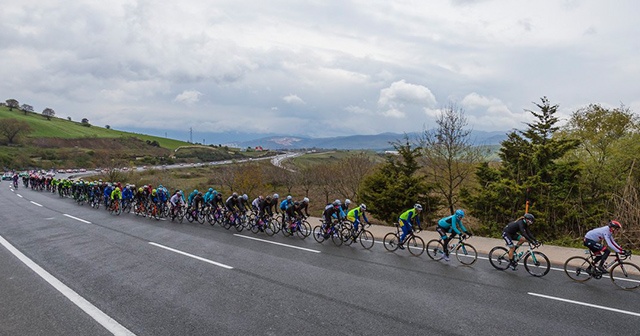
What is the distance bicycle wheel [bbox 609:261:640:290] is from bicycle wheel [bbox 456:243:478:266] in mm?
3294

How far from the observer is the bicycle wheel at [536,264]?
34.0 ft

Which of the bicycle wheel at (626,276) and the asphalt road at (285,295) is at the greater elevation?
the bicycle wheel at (626,276)

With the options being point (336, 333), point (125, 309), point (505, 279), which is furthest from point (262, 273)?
point (505, 279)

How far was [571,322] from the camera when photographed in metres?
7.00

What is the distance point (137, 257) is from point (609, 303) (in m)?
12.3

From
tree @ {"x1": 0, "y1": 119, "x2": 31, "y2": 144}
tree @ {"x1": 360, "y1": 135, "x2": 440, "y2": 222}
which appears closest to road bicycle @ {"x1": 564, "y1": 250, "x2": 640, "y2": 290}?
tree @ {"x1": 360, "y1": 135, "x2": 440, "y2": 222}

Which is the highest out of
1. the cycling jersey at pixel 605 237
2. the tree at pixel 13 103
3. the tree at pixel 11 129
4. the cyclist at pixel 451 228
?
the tree at pixel 13 103

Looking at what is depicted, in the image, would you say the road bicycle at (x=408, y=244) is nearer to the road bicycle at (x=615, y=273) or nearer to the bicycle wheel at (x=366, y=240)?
the bicycle wheel at (x=366, y=240)

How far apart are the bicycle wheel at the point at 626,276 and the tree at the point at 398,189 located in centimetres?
1156

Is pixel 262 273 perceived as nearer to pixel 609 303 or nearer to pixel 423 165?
pixel 609 303

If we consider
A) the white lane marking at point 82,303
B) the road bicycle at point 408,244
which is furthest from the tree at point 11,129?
the road bicycle at point 408,244

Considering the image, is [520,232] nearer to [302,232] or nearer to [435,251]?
[435,251]

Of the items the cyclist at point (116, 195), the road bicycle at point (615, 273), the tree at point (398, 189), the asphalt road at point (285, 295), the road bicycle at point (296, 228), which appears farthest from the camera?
the cyclist at point (116, 195)

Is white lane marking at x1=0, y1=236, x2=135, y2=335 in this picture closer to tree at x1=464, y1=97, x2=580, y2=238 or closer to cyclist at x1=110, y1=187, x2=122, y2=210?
cyclist at x1=110, y1=187, x2=122, y2=210
